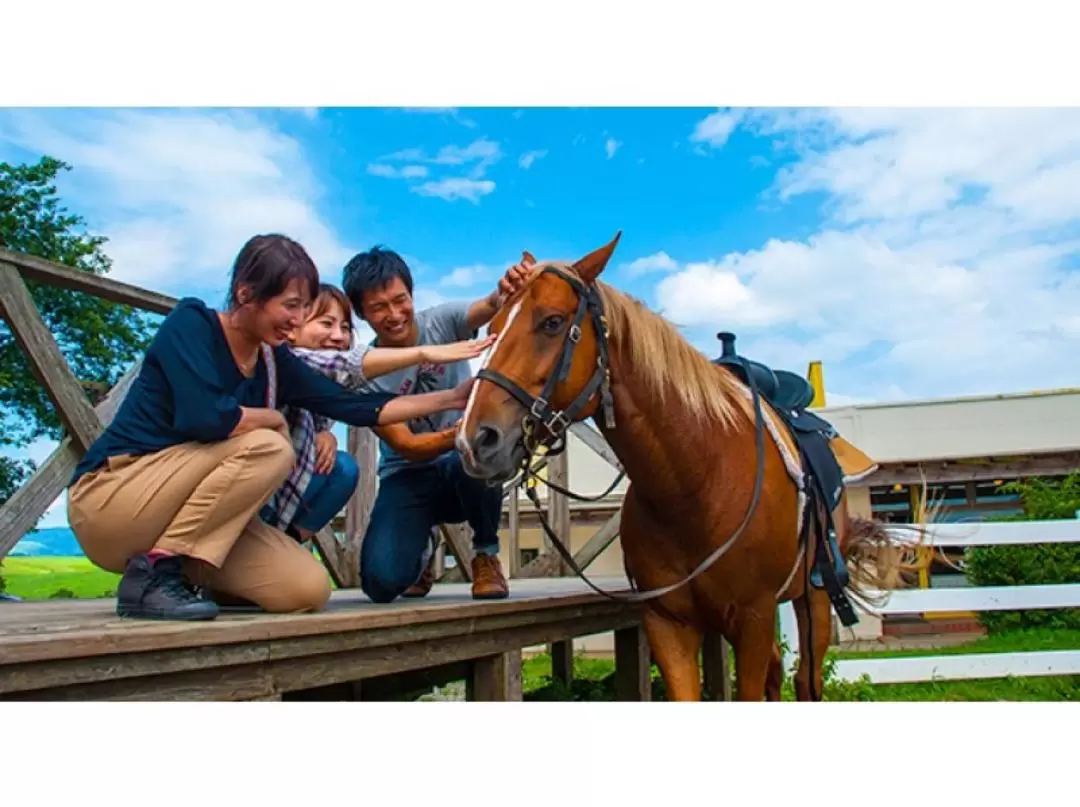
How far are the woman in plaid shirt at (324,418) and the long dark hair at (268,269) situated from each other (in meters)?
0.42

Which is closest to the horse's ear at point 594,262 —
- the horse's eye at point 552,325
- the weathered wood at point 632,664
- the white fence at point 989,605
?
the horse's eye at point 552,325

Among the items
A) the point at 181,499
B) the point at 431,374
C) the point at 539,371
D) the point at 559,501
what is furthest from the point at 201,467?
the point at 559,501

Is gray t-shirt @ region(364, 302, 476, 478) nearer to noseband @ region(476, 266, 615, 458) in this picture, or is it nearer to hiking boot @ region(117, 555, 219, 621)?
noseband @ region(476, 266, 615, 458)

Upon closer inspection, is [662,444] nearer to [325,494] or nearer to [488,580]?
[488,580]

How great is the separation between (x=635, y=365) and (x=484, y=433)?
622 millimetres

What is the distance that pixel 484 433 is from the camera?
2.17m

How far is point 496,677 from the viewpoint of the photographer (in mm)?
2834

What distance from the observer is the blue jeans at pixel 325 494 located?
9.62 ft

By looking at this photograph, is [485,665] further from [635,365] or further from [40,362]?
[40,362]

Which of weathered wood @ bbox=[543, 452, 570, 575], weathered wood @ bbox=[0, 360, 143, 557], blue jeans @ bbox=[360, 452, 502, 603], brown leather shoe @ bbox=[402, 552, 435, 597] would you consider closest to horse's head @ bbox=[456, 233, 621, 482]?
blue jeans @ bbox=[360, 452, 502, 603]

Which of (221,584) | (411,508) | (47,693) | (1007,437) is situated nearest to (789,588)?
(411,508)

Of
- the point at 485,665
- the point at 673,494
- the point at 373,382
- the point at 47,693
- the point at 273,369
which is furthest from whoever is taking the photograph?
the point at 373,382

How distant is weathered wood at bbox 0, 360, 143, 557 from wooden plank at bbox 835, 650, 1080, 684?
5.48 meters

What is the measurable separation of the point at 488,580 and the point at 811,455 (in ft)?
4.56
